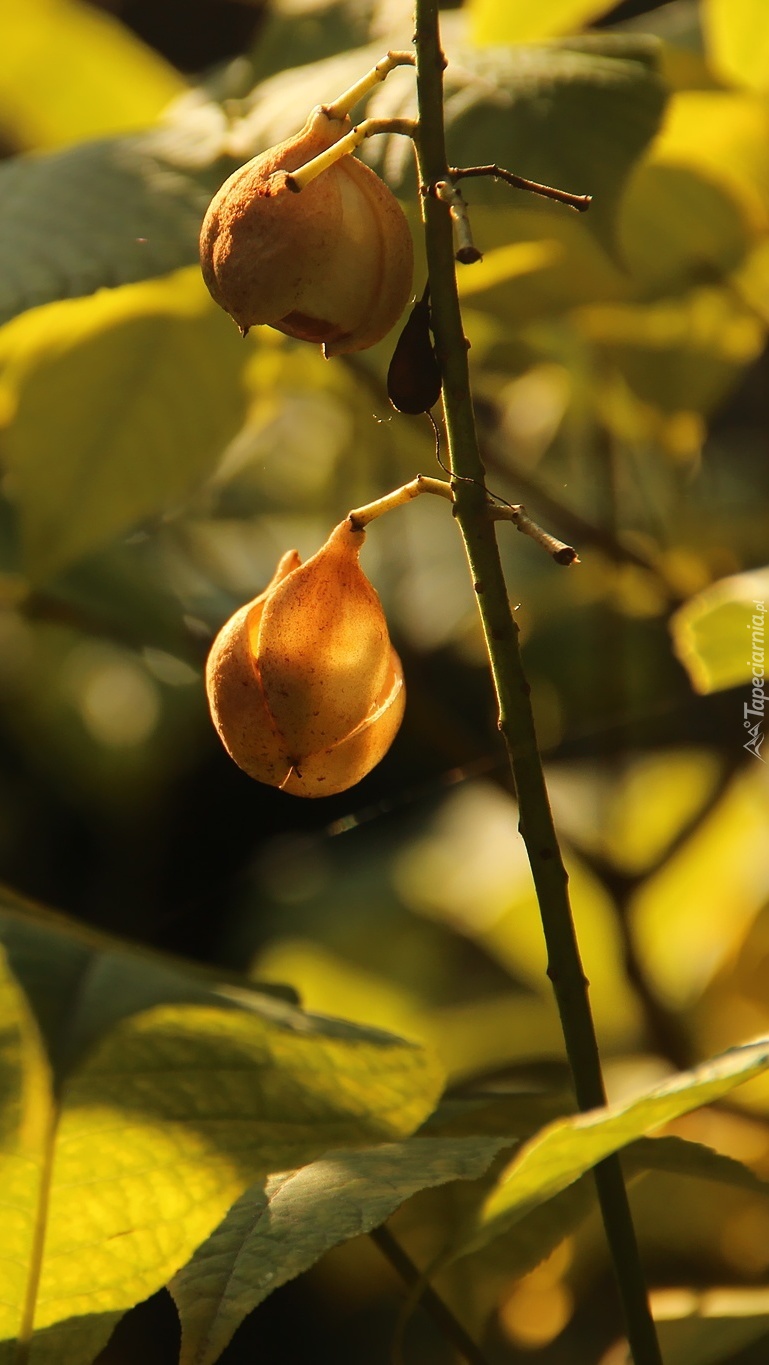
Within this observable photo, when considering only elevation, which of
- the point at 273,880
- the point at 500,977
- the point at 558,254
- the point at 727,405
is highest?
the point at 727,405

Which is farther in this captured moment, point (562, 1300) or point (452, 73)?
point (562, 1300)

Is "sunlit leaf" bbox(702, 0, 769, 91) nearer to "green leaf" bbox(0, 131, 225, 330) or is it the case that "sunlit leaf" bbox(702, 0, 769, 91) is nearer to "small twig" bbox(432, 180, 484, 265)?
"green leaf" bbox(0, 131, 225, 330)

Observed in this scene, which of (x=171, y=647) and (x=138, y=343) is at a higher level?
(x=138, y=343)

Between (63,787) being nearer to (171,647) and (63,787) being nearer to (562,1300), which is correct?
(171,647)

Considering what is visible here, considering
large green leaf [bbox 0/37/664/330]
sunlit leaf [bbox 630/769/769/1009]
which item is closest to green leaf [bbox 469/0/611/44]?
large green leaf [bbox 0/37/664/330]

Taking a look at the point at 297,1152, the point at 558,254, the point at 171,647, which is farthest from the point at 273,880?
the point at 297,1152

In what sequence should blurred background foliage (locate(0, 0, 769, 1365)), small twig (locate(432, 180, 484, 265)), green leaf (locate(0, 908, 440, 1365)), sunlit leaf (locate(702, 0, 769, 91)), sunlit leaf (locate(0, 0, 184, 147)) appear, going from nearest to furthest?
small twig (locate(432, 180, 484, 265)), green leaf (locate(0, 908, 440, 1365)), blurred background foliage (locate(0, 0, 769, 1365)), sunlit leaf (locate(702, 0, 769, 91)), sunlit leaf (locate(0, 0, 184, 147))

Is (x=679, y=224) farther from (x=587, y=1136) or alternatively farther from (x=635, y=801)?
(x=587, y=1136)
